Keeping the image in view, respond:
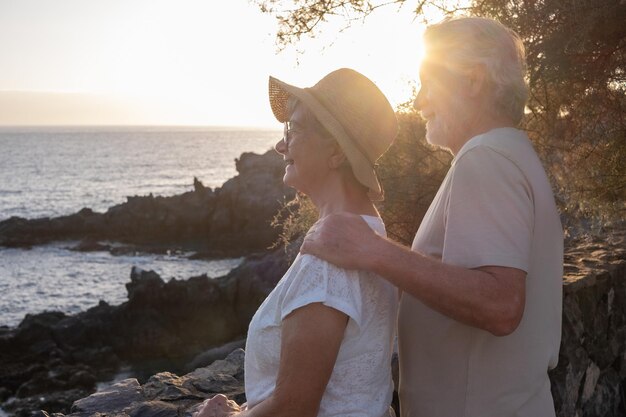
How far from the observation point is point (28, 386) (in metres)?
16.1

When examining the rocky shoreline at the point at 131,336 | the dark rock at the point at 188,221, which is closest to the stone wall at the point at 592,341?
the rocky shoreline at the point at 131,336

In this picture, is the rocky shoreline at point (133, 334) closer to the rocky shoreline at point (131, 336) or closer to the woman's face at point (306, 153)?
the rocky shoreline at point (131, 336)

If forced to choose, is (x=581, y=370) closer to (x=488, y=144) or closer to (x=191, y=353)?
(x=488, y=144)

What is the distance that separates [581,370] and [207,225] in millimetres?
37822

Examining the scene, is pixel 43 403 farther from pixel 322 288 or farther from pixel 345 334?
pixel 322 288

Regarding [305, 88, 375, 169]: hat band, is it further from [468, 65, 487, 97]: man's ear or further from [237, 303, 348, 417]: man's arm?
[237, 303, 348, 417]: man's arm

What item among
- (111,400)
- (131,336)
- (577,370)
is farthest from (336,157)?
(131,336)

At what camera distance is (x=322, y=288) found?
76.2 inches

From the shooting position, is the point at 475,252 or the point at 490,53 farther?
the point at 490,53

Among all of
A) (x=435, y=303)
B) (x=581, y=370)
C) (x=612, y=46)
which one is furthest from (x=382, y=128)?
(x=612, y=46)

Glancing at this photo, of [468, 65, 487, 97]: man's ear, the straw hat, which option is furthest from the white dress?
[468, 65, 487, 97]: man's ear

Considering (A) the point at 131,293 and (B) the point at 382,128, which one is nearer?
(B) the point at 382,128

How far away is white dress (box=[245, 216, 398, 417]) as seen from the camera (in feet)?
6.44

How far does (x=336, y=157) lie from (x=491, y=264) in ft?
2.01
